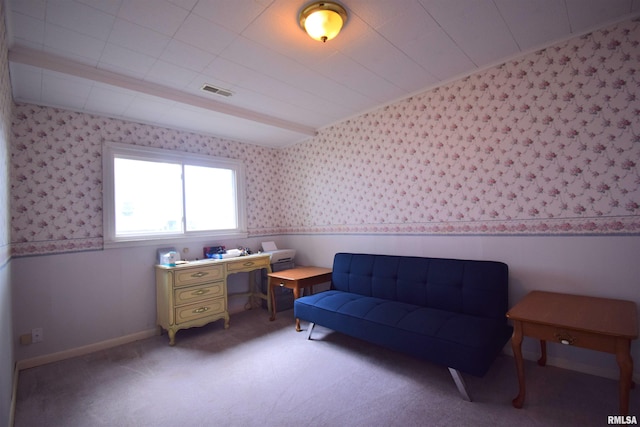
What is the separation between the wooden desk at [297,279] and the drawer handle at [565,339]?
92.1 inches

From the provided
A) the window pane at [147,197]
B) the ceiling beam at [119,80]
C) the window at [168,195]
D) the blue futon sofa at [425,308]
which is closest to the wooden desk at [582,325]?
the blue futon sofa at [425,308]

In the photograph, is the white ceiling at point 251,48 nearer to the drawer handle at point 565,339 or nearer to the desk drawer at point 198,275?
the desk drawer at point 198,275

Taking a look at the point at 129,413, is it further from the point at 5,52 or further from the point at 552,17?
the point at 552,17

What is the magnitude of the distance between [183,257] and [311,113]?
2453 mm

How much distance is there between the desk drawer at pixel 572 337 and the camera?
1.54m

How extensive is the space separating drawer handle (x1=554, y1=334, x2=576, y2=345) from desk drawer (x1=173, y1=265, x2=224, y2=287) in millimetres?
3164

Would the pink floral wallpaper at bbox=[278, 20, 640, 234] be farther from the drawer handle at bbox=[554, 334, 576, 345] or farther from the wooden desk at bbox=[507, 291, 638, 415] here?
the drawer handle at bbox=[554, 334, 576, 345]

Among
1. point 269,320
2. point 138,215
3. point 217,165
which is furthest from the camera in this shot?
point 217,165

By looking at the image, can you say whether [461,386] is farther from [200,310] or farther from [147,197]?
[147,197]

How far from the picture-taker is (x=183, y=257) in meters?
3.68

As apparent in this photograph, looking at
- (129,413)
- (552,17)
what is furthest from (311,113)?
(129,413)

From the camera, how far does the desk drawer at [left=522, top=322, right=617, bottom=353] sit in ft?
5.04

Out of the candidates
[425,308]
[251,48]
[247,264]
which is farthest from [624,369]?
[247,264]

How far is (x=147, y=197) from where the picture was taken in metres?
3.50
